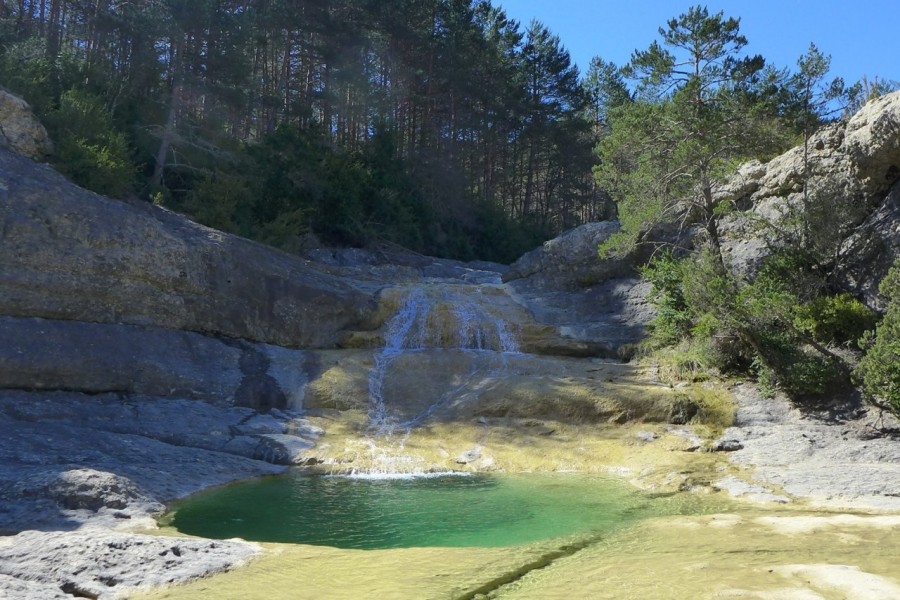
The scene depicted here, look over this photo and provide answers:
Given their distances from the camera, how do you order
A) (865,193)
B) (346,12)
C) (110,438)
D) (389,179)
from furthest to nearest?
(346,12) → (389,179) → (865,193) → (110,438)

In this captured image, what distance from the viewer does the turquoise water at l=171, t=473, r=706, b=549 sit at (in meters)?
9.61

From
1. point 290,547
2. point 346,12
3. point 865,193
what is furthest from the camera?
point 346,12

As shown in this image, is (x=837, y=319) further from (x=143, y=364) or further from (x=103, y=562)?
(x=143, y=364)

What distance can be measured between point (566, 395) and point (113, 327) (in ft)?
32.3

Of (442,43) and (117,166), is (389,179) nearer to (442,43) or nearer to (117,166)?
(442,43)

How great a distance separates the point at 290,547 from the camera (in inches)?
324

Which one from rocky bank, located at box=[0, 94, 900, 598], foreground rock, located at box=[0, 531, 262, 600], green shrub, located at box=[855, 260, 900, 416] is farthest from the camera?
green shrub, located at box=[855, 260, 900, 416]

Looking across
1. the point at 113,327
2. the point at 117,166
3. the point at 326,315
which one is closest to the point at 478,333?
the point at 326,315

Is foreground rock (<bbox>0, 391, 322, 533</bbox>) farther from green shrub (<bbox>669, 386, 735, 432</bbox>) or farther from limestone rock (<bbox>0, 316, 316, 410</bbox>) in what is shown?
green shrub (<bbox>669, 386, 735, 432</bbox>)

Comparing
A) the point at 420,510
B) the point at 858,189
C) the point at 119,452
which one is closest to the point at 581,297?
the point at 858,189

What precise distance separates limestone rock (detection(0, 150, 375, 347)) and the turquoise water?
6.69 m

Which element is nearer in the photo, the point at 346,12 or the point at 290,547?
the point at 290,547

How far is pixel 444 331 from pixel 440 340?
311 mm

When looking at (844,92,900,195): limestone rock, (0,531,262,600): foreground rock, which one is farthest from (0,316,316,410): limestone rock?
(844,92,900,195): limestone rock
